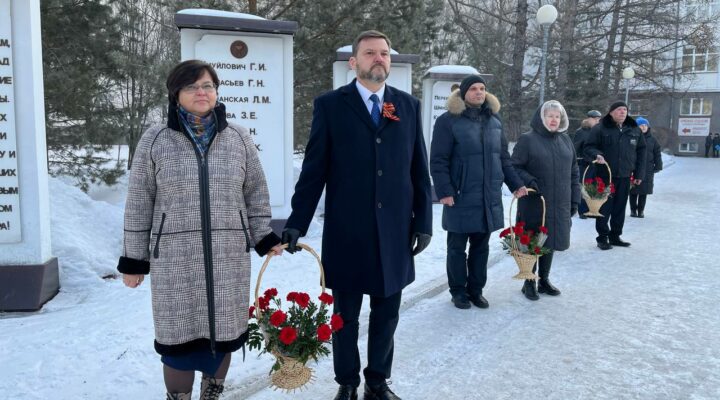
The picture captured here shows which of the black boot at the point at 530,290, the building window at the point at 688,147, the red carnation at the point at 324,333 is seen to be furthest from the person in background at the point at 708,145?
the red carnation at the point at 324,333

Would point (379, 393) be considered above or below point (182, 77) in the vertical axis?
below

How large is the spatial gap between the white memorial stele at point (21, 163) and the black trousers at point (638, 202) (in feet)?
30.8

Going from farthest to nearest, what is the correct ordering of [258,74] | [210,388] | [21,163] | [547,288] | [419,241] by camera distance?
1. [258,74]
2. [547,288]
3. [21,163]
4. [419,241]
5. [210,388]

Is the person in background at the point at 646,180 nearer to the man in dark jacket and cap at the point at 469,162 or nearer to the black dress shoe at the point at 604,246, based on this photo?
the black dress shoe at the point at 604,246

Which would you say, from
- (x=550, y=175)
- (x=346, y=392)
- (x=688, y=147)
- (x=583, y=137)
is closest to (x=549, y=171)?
(x=550, y=175)

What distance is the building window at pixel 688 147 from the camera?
39219 mm

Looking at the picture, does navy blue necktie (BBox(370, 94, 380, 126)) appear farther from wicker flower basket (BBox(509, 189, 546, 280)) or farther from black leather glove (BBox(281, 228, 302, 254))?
wicker flower basket (BBox(509, 189, 546, 280))

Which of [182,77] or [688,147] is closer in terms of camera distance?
[182,77]

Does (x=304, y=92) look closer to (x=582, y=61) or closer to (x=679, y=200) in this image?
(x=679, y=200)

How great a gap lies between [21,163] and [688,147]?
43.4m

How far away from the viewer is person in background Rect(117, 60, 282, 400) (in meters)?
2.52

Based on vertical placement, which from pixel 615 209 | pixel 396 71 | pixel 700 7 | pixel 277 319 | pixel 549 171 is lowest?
pixel 615 209

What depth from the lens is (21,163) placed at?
459 cm

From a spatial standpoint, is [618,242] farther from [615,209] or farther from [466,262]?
[466,262]
